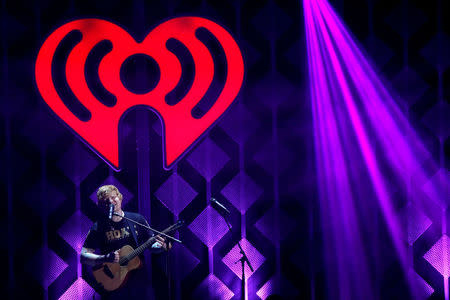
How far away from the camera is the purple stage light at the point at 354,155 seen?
4531mm

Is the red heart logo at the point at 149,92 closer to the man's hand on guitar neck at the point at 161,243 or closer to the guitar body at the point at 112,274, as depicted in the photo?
the man's hand on guitar neck at the point at 161,243

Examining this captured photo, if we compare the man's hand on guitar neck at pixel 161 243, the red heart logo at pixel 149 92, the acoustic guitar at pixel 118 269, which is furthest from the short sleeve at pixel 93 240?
the red heart logo at pixel 149 92

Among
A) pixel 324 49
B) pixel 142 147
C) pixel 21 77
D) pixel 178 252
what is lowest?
pixel 178 252

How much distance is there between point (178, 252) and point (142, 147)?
1119 mm

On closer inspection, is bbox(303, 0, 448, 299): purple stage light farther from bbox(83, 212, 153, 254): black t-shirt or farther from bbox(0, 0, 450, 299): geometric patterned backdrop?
bbox(83, 212, 153, 254): black t-shirt

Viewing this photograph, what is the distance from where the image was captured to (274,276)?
450cm

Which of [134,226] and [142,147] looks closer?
[134,226]

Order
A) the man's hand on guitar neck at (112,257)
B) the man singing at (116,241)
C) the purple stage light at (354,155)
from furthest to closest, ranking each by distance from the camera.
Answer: the purple stage light at (354,155), the man singing at (116,241), the man's hand on guitar neck at (112,257)

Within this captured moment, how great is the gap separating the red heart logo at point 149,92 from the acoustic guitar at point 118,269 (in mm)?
1006

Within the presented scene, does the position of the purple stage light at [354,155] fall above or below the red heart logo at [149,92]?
below

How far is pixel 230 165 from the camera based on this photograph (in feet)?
14.9

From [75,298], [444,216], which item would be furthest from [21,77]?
[444,216]

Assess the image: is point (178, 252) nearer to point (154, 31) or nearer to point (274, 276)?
point (274, 276)

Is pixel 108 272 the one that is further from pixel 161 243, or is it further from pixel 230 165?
pixel 230 165
